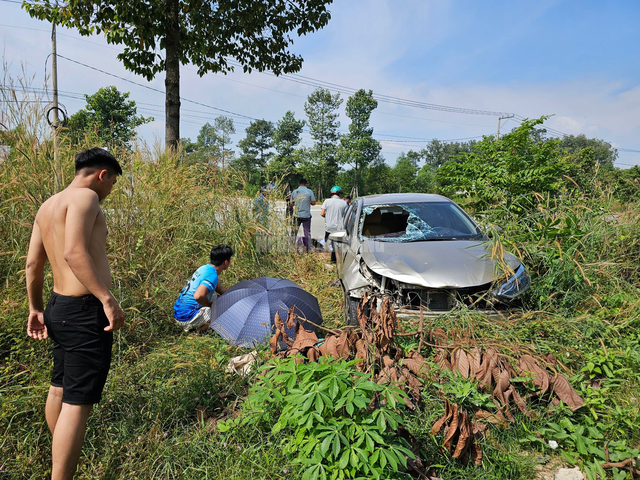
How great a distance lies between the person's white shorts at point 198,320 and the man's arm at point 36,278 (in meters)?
1.58

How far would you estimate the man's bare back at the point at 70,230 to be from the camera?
1.97 meters

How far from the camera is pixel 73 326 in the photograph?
2.03 meters

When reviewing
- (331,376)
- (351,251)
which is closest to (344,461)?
(331,376)

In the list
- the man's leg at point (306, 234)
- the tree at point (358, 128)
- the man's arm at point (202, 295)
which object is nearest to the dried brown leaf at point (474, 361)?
the man's arm at point (202, 295)

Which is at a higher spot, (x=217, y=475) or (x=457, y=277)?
(x=457, y=277)

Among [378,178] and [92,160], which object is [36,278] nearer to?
[92,160]

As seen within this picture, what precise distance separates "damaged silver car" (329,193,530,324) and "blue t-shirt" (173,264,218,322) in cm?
147

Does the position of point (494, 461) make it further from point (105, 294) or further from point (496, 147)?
point (496, 147)

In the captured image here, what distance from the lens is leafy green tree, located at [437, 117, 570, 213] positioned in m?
6.17

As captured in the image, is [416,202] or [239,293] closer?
[239,293]

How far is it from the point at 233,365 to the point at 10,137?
10.6ft

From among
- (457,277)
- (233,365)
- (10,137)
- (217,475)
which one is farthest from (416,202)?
(10,137)

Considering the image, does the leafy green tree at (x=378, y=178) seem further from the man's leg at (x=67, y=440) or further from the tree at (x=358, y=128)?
the man's leg at (x=67, y=440)

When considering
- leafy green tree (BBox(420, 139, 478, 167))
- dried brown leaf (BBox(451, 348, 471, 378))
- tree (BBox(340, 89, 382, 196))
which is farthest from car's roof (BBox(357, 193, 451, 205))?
leafy green tree (BBox(420, 139, 478, 167))
